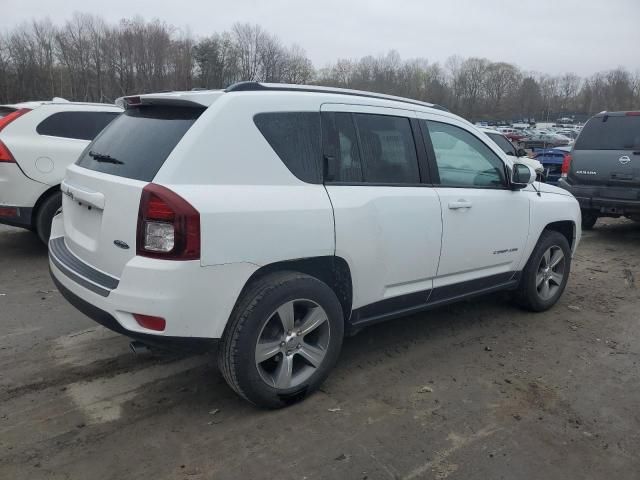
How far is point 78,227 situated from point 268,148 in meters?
1.28

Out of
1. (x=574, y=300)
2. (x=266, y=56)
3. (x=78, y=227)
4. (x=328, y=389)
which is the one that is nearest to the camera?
(x=78, y=227)

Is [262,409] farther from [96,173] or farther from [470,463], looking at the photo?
[96,173]

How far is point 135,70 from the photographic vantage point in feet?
229

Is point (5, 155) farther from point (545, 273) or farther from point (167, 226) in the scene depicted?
point (545, 273)

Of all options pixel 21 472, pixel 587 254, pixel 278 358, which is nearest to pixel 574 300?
pixel 587 254

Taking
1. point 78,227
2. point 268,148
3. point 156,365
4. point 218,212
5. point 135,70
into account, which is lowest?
point 156,365

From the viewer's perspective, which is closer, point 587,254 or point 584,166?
point 587,254

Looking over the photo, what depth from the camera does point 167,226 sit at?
2699 millimetres

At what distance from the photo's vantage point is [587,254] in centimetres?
760

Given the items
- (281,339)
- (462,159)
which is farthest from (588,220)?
(281,339)

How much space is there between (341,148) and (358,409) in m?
1.63

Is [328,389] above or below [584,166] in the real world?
below

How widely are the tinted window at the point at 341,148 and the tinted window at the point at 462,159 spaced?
0.71 m

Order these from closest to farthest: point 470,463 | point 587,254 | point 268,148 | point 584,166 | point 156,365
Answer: point 470,463 → point 268,148 → point 156,365 → point 587,254 → point 584,166
